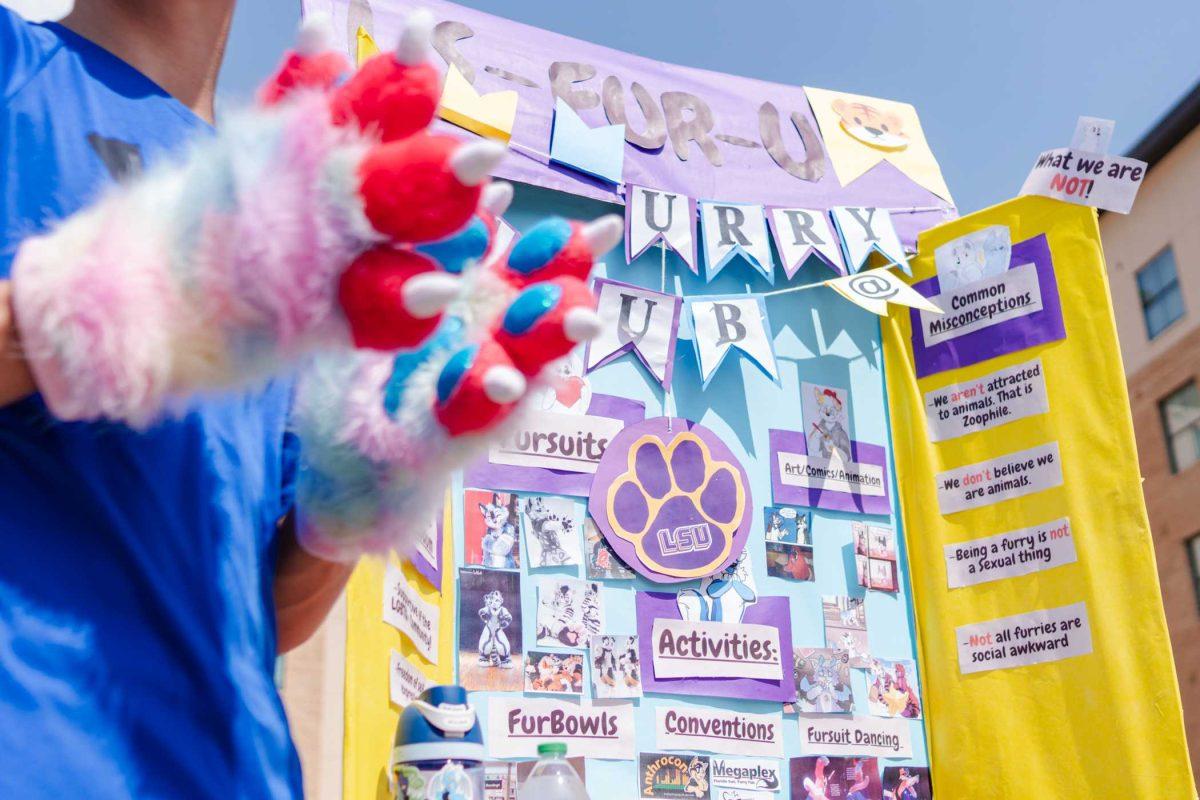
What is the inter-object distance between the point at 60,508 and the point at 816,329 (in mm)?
2130

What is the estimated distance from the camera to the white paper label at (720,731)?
2.09 meters

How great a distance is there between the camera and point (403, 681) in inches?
67.2

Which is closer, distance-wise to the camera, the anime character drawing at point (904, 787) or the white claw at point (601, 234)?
the white claw at point (601, 234)

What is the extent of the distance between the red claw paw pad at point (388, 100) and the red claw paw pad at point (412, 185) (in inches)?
0.6

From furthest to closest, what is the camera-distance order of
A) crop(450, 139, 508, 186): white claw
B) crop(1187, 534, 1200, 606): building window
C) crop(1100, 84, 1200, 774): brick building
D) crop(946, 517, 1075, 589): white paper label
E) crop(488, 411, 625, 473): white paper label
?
1. crop(1187, 534, 1200, 606): building window
2. crop(1100, 84, 1200, 774): brick building
3. crop(946, 517, 1075, 589): white paper label
4. crop(488, 411, 625, 473): white paper label
5. crop(450, 139, 508, 186): white claw

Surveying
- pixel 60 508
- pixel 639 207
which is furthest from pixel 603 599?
pixel 60 508

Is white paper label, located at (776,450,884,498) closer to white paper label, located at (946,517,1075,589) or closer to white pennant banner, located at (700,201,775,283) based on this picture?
white paper label, located at (946,517,1075,589)

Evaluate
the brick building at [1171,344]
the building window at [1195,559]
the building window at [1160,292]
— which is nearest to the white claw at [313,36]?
the brick building at [1171,344]

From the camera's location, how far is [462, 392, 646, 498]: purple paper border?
81.0 inches

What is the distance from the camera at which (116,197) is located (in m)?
0.46

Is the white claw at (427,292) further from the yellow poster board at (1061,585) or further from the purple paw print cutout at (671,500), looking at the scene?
the yellow poster board at (1061,585)

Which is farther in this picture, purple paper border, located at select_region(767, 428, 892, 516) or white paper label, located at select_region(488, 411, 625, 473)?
purple paper border, located at select_region(767, 428, 892, 516)

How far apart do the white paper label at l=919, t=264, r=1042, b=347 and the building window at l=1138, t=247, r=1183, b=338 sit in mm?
9032

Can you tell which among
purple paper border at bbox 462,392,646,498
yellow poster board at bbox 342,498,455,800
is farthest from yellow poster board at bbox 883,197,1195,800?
yellow poster board at bbox 342,498,455,800
